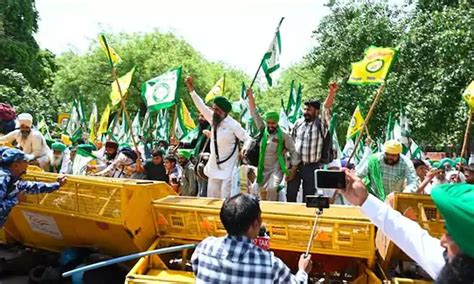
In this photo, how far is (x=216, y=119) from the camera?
677cm

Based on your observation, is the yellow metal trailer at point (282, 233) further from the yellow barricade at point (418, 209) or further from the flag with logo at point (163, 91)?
the flag with logo at point (163, 91)

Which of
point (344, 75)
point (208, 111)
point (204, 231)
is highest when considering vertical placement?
point (344, 75)

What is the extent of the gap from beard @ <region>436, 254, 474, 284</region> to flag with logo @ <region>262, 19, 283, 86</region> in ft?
23.2

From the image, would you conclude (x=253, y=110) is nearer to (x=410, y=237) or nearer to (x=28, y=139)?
(x=28, y=139)

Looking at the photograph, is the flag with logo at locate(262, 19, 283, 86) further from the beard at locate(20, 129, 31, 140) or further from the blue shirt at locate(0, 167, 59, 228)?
the blue shirt at locate(0, 167, 59, 228)

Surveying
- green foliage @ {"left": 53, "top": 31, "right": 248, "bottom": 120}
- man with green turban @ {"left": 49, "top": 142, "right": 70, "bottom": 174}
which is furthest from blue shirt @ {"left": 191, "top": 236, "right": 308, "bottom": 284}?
green foliage @ {"left": 53, "top": 31, "right": 248, "bottom": 120}

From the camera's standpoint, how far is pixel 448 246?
163 cm

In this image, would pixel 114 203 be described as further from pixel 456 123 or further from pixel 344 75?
pixel 344 75

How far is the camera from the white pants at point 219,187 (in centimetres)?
683

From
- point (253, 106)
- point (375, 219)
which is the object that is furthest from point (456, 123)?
point (375, 219)

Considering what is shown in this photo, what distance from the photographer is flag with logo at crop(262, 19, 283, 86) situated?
8531 millimetres

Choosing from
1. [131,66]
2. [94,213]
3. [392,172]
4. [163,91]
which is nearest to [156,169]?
[163,91]

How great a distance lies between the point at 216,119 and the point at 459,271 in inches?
212

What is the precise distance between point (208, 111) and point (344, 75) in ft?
48.1
